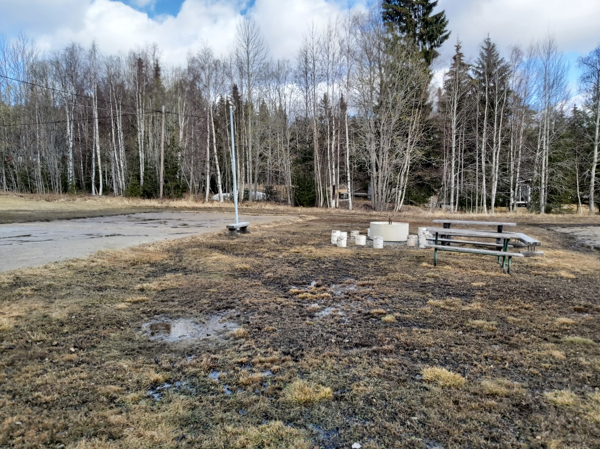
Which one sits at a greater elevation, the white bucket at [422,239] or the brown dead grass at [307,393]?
the white bucket at [422,239]

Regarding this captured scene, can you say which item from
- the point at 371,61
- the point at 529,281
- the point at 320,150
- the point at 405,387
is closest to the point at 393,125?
the point at 371,61

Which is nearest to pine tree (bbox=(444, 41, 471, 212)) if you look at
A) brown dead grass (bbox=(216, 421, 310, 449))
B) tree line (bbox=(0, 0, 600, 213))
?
tree line (bbox=(0, 0, 600, 213))

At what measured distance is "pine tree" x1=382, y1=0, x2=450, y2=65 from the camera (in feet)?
87.2

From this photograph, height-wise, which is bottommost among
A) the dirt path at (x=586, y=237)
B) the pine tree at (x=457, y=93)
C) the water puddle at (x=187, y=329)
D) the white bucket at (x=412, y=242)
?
the water puddle at (x=187, y=329)

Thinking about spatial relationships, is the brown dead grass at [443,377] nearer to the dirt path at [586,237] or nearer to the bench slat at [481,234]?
the bench slat at [481,234]

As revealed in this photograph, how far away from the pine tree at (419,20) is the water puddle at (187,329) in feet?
91.8

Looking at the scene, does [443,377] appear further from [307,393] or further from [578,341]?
[578,341]

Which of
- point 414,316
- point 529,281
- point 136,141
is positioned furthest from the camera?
point 136,141

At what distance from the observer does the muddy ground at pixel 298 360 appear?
2.12 m

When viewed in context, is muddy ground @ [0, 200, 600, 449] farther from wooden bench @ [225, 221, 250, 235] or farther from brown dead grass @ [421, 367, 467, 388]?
wooden bench @ [225, 221, 250, 235]

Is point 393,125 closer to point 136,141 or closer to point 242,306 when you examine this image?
point 242,306

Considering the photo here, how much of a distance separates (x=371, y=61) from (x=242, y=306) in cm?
2315

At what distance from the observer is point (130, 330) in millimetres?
3746

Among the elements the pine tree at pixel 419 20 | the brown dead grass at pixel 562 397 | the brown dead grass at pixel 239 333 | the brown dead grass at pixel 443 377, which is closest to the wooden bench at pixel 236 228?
the brown dead grass at pixel 239 333
